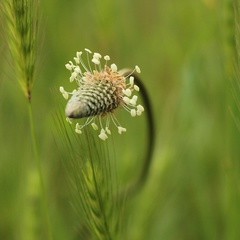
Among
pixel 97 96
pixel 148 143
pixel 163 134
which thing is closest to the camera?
pixel 97 96

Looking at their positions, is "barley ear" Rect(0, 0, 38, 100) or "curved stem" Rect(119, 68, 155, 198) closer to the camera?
"barley ear" Rect(0, 0, 38, 100)

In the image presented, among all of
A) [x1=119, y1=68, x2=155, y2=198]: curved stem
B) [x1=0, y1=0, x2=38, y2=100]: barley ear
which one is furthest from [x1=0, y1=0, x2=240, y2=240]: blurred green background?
[x1=0, y1=0, x2=38, y2=100]: barley ear

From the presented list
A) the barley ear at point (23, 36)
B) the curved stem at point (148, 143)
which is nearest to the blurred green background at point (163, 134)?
the curved stem at point (148, 143)

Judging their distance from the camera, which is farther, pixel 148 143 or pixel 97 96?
pixel 148 143

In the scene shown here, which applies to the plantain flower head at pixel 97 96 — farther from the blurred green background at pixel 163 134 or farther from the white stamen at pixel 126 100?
the blurred green background at pixel 163 134

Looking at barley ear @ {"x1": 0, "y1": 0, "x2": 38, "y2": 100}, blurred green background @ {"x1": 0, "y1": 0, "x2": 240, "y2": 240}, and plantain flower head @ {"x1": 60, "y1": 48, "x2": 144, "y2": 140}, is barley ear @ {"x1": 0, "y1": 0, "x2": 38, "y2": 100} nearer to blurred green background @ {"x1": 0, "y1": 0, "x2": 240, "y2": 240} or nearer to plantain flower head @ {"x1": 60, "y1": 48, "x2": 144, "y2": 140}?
plantain flower head @ {"x1": 60, "y1": 48, "x2": 144, "y2": 140}

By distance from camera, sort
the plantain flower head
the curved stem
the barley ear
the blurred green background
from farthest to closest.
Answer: the blurred green background < the curved stem < the barley ear < the plantain flower head

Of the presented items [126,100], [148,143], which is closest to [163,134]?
[148,143]

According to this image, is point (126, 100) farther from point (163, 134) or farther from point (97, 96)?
point (163, 134)
